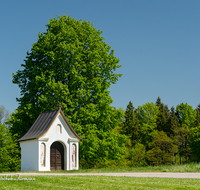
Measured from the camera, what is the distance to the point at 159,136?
6469 cm

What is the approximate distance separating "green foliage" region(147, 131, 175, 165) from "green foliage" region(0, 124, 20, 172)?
28.4 meters

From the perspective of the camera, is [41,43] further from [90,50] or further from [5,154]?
[5,154]

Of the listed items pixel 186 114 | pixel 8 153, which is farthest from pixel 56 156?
pixel 186 114

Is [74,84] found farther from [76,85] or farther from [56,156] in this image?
[56,156]

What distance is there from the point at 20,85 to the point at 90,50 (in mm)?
9581

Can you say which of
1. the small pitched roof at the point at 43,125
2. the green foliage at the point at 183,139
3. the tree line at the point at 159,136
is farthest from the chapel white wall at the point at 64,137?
the green foliage at the point at 183,139

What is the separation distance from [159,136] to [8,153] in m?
30.9

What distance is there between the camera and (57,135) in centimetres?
3033

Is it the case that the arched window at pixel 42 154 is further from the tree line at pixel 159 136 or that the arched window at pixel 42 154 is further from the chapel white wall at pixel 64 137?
the tree line at pixel 159 136

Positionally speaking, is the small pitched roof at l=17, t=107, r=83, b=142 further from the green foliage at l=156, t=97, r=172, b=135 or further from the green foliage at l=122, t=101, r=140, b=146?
the green foliage at l=156, t=97, r=172, b=135

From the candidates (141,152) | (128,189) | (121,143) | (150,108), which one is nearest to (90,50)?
(121,143)

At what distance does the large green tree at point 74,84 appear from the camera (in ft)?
112

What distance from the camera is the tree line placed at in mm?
64312

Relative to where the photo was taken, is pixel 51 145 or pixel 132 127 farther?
pixel 132 127
